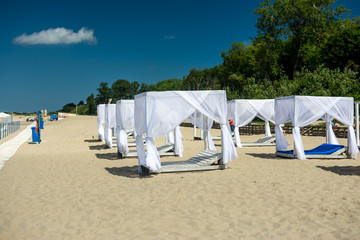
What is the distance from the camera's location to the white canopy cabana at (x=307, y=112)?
40.9ft

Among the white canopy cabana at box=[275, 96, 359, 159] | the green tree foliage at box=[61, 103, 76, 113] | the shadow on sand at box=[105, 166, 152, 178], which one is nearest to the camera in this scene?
the shadow on sand at box=[105, 166, 152, 178]

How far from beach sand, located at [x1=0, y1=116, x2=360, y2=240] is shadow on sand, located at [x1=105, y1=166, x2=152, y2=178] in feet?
0.10

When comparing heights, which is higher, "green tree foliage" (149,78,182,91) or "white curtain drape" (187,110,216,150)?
"green tree foliage" (149,78,182,91)

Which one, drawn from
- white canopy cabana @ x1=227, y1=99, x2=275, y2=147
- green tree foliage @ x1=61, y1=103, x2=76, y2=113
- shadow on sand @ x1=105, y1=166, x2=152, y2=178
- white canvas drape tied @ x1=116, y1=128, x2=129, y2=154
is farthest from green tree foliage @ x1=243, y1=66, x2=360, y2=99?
green tree foliage @ x1=61, y1=103, x2=76, y2=113

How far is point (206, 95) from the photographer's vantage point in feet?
33.5

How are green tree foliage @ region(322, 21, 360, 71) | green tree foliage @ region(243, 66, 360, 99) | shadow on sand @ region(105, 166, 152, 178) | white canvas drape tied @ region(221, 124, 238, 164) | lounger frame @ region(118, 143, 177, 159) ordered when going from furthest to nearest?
green tree foliage @ region(322, 21, 360, 71) → green tree foliage @ region(243, 66, 360, 99) → lounger frame @ region(118, 143, 177, 159) → white canvas drape tied @ region(221, 124, 238, 164) → shadow on sand @ region(105, 166, 152, 178)

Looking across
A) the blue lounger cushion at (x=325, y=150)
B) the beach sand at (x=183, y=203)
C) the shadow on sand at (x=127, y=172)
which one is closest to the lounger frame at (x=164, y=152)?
the shadow on sand at (x=127, y=172)

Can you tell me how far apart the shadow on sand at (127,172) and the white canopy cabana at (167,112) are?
371 millimetres

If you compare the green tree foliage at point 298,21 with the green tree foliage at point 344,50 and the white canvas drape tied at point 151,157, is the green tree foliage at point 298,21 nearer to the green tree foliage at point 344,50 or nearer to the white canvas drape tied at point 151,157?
the green tree foliage at point 344,50

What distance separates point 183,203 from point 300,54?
134 feet

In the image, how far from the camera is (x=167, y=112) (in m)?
9.84

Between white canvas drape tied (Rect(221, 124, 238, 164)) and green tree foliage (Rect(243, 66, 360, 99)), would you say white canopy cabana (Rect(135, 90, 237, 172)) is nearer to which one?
white canvas drape tied (Rect(221, 124, 238, 164))

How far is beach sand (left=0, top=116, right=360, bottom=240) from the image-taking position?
5137mm

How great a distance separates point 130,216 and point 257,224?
215 centimetres
